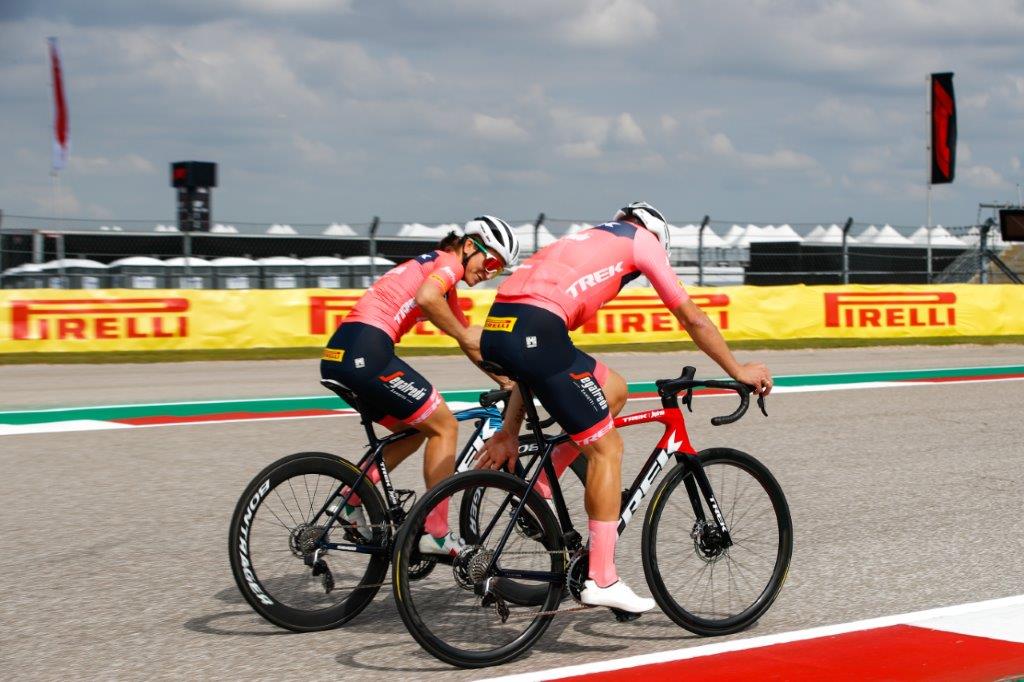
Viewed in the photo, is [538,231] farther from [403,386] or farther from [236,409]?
A: [403,386]

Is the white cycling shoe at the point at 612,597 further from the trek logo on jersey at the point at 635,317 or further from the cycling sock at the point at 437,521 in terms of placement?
the trek logo on jersey at the point at 635,317

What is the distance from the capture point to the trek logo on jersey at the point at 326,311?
20.0 meters

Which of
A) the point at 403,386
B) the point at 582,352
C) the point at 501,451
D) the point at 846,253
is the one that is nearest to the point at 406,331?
the point at 403,386

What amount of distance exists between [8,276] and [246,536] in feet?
54.3

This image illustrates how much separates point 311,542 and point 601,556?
1167mm

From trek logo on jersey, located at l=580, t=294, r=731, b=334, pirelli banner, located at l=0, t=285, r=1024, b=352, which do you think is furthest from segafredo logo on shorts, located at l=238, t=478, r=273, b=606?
trek logo on jersey, located at l=580, t=294, r=731, b=334

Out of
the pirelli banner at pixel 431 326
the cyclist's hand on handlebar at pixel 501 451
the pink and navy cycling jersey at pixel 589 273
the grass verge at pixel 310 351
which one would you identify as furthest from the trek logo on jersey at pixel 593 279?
the pirelli banner at pixel 431 326

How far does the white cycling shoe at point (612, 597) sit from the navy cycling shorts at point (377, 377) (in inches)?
45.0

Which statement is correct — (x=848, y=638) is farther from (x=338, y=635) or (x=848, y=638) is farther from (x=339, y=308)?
(x=339, y=308)

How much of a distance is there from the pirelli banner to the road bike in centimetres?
1445

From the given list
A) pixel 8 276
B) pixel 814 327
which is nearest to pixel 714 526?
pixel 8 276

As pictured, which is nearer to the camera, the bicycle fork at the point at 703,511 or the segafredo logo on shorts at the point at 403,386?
the bicycle fork at the point at 703,511

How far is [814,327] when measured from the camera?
76.8 feet

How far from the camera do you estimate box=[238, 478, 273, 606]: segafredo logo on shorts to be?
478 cm
